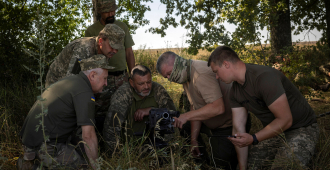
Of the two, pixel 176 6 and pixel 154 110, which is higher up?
pixel 176 6

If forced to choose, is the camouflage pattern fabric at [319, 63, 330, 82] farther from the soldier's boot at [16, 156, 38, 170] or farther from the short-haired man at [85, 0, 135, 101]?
the soldier's boot at [16, 156, 38, 170]

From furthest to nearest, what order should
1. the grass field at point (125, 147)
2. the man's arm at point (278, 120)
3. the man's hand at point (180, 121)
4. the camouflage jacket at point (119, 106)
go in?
1. the camouflage jacket at point (119, 106)
2. the man's hand at point (180, 121)
3. the man's arm at point (278, 120)
4. the grass field at point (125, 147)

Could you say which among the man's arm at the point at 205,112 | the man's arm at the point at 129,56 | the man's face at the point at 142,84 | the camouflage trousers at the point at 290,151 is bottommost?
the camouflage trousers at the point at 290,151

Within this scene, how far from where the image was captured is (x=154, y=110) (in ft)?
9.84

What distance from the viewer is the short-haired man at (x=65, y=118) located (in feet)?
8.91

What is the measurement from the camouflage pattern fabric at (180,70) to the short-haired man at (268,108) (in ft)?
1.36

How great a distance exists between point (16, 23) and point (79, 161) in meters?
5.95

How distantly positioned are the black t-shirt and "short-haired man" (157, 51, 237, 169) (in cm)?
108

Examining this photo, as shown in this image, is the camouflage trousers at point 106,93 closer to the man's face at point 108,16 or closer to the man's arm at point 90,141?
the man's face at point 108,16

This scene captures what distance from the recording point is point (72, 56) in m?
3.96

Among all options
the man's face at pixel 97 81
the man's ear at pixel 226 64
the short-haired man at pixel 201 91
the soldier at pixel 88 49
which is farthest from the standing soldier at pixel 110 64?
the man's ear at pixel 226 64

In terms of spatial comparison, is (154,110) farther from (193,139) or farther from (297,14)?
(297,14)

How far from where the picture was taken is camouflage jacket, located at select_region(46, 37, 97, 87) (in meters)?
3.92

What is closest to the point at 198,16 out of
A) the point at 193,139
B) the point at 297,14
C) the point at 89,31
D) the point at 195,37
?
the point at 195,37
